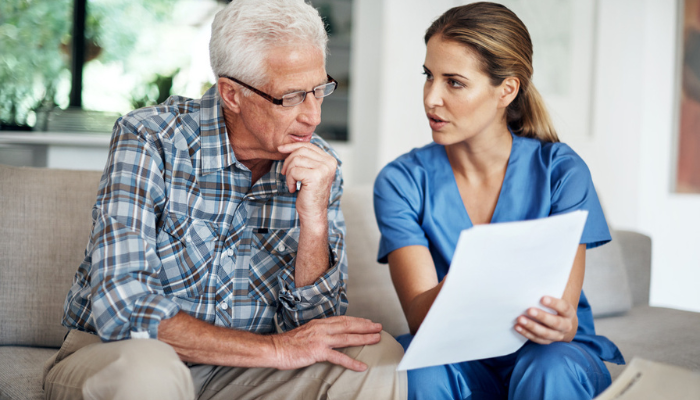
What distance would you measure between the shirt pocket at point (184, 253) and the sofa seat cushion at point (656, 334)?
1058mm

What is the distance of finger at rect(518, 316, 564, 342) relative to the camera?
1025 mm

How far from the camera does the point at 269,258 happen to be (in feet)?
4.19

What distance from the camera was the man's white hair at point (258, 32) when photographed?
1176 mm

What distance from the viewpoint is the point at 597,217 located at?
4.14ft

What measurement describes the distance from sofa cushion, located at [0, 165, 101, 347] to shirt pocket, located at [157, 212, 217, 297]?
0.41 metres

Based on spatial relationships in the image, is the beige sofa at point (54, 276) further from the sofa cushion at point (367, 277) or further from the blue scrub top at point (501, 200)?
the blue scrub top at point (501, 200)

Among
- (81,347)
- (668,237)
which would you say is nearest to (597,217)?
(81,347)

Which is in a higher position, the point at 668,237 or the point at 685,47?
the point at 685,47

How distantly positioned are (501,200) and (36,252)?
1.11 m

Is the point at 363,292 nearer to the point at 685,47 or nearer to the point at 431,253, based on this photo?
the point at 431,253

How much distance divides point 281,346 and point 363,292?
60 cm

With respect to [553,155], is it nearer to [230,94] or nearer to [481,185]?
[481,185]

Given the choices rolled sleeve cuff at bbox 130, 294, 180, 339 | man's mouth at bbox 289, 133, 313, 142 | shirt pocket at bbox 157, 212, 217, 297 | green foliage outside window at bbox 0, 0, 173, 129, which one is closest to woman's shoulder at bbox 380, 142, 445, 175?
man's mouth at bbox 289, 133, 313, 142

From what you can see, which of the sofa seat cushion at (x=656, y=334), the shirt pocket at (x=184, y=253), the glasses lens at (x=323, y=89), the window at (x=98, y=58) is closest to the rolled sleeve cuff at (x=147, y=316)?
the shirt pocket at (x=184, y=253)
